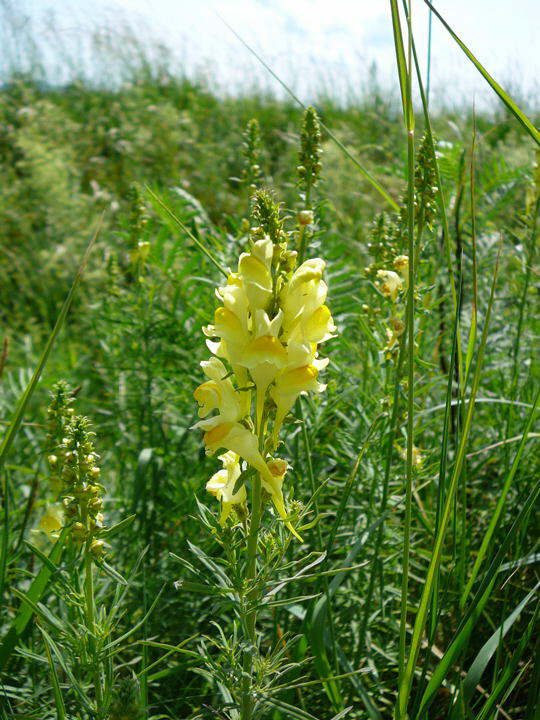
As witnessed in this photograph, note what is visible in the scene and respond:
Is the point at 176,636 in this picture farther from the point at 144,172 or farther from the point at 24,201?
the point at 144,172

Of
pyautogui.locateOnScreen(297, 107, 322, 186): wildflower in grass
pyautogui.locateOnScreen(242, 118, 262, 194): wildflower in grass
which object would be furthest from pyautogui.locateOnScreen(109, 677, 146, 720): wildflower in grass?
pyautogui.locateOnScreen(242, 118, 262, 194): wildflower in grass

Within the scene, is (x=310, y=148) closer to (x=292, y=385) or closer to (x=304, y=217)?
(x=304, y=217)

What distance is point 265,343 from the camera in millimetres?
1062

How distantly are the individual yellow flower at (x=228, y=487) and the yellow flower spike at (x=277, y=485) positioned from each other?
0.23 feet

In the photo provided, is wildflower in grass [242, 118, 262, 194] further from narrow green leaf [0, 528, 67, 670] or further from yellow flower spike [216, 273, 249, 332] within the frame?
narrow green leaf [0, 528, 67, 670]

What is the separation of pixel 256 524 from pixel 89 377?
2.58m

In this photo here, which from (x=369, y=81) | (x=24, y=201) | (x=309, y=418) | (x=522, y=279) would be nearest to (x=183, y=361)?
(x=309, y=418)

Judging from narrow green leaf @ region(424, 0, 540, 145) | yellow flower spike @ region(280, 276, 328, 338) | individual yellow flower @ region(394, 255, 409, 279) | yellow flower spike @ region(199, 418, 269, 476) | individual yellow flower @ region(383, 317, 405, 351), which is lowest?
yellow flower spike @ region(199, 418, 269, 476)

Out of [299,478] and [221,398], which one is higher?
[221,398]

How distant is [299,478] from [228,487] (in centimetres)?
75

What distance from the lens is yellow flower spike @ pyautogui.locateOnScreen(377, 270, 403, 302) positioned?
1.75 metres

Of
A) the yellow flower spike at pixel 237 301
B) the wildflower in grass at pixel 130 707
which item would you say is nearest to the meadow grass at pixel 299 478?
the wildflower in grass at pixel 130 707

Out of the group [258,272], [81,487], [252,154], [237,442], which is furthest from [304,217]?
[252,154]

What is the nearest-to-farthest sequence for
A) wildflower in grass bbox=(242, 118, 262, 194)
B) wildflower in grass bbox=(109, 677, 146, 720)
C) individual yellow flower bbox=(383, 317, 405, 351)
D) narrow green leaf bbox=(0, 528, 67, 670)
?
wildflower in grass bbox=(109, 677, 146, 720), narrow green leaf bbox=(0, 528, 67, 670), individual yellow flower bbox=(383, 317, 405, 351), wildflower in grass bbox=(242, 118, 262, 194)
